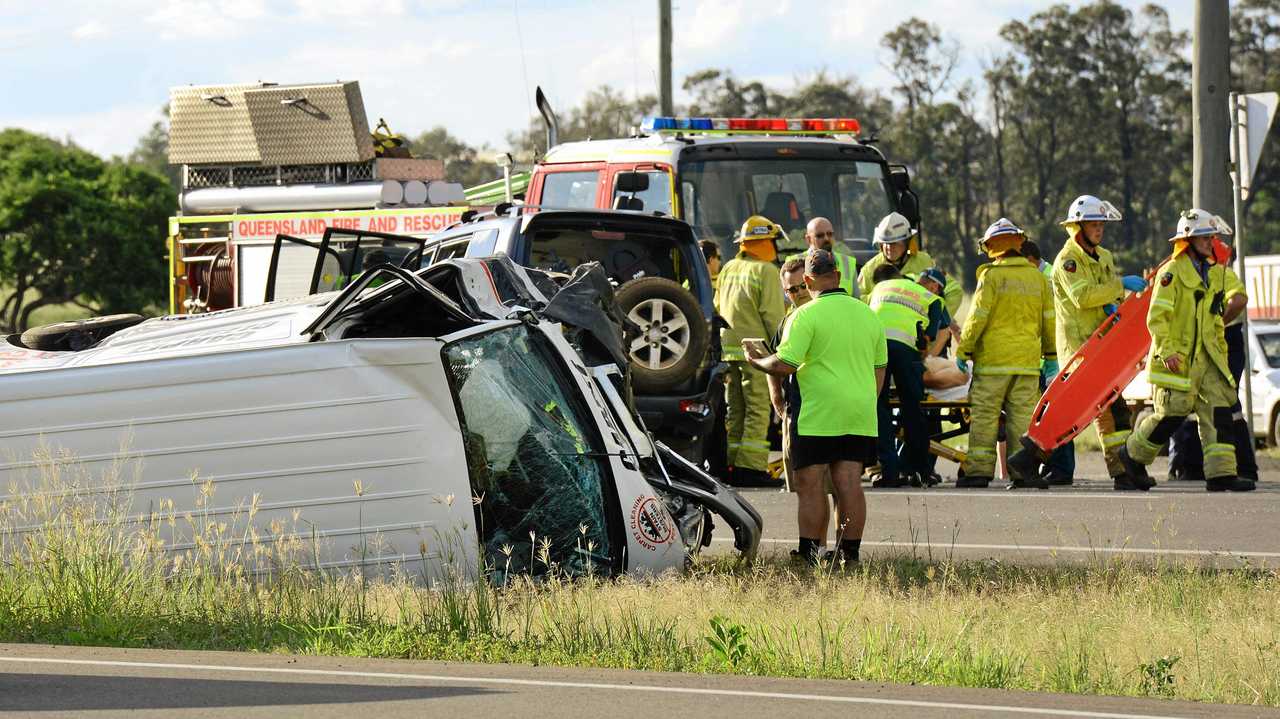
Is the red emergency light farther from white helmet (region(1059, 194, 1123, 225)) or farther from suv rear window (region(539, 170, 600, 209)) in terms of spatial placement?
white helmet (region(1059, 194, 1123, 225))

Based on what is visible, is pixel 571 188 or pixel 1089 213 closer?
pixel 1089 213

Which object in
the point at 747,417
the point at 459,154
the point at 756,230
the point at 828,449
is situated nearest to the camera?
the point at 828,449

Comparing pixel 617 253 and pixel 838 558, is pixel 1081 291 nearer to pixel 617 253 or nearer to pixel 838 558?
pixel 617 253

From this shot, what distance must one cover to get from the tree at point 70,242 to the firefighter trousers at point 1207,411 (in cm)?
4335

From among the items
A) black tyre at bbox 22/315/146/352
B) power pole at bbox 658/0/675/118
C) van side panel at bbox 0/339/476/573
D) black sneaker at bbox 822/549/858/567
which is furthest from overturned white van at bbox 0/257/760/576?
power pole at bbox 658/0/675/118

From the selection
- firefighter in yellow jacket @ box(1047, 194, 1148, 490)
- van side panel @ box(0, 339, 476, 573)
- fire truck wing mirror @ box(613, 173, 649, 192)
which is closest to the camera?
van side panel @ box(0, 339, 476, 573)

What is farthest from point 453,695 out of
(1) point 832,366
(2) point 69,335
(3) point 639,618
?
(2) point 69,335

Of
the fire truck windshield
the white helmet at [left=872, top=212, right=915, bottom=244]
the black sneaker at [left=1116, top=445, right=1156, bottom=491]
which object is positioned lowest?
the black sneaker at [left=1116, top=445, right=1156, bottom=491]

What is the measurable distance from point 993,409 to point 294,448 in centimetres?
663

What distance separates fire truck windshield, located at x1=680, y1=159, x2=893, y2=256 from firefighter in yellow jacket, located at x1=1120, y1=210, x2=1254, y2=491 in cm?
350

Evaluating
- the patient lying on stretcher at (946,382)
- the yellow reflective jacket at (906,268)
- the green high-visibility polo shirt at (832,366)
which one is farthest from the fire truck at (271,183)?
the green high-visibility polo shirt at (832,366)

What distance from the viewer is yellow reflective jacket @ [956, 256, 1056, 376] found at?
13258 mm

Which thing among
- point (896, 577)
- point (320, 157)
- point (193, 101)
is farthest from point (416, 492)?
point (193, 101)

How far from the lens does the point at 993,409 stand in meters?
13.3
